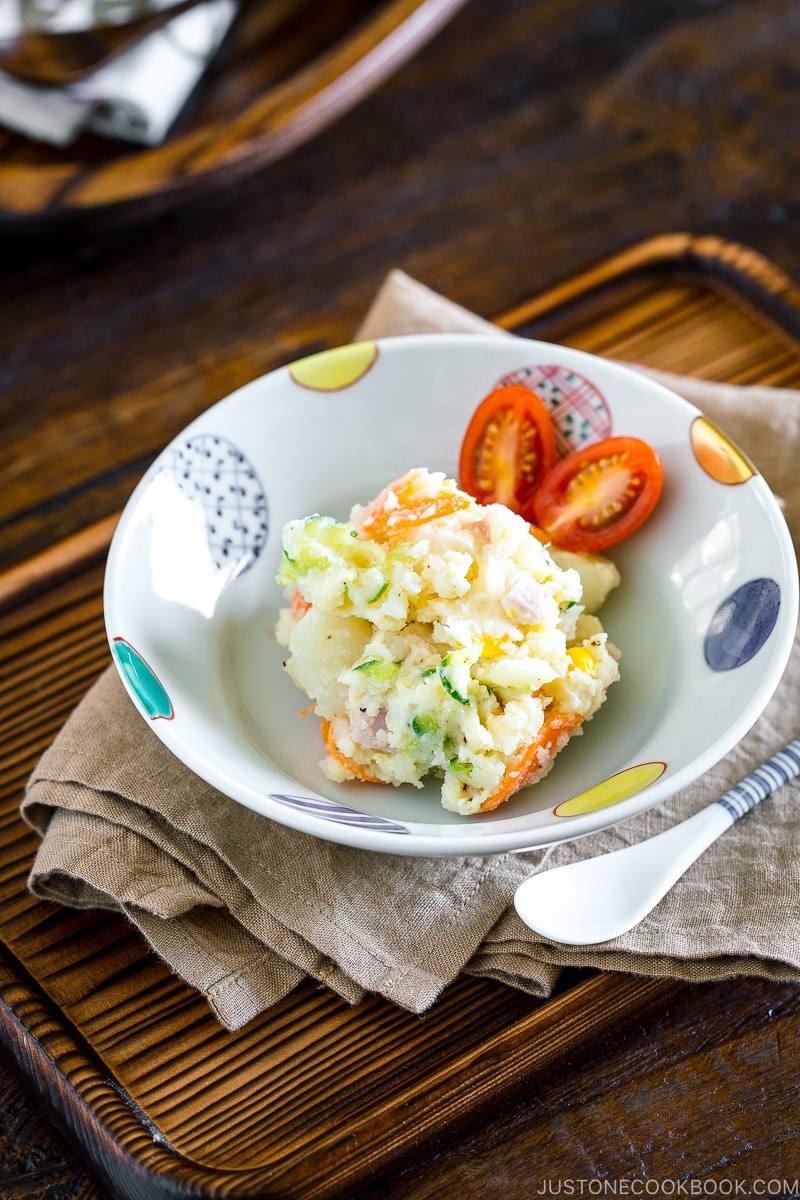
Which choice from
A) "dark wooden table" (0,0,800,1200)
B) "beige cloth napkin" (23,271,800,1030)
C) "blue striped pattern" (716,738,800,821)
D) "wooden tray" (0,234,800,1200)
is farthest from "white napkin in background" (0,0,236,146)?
"blue striped pattern" (716,738,800,821)

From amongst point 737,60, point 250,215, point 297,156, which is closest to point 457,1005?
point 250,215

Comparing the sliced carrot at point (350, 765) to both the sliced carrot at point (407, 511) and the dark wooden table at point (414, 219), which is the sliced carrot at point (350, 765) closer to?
the sliced carrot at point (407, 511)

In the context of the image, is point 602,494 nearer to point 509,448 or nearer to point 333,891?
point 509,448

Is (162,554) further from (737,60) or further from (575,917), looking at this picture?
(737,60)

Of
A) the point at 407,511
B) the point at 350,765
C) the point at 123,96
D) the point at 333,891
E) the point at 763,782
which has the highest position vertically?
the point at 123,96

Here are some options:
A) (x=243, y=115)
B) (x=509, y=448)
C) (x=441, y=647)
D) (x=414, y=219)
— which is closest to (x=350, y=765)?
(x=441, y=647)

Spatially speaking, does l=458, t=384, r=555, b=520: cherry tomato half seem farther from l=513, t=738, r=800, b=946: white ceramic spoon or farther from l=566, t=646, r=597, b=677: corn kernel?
l=513, t=738, r=800, b=946: white ceramic spoon
